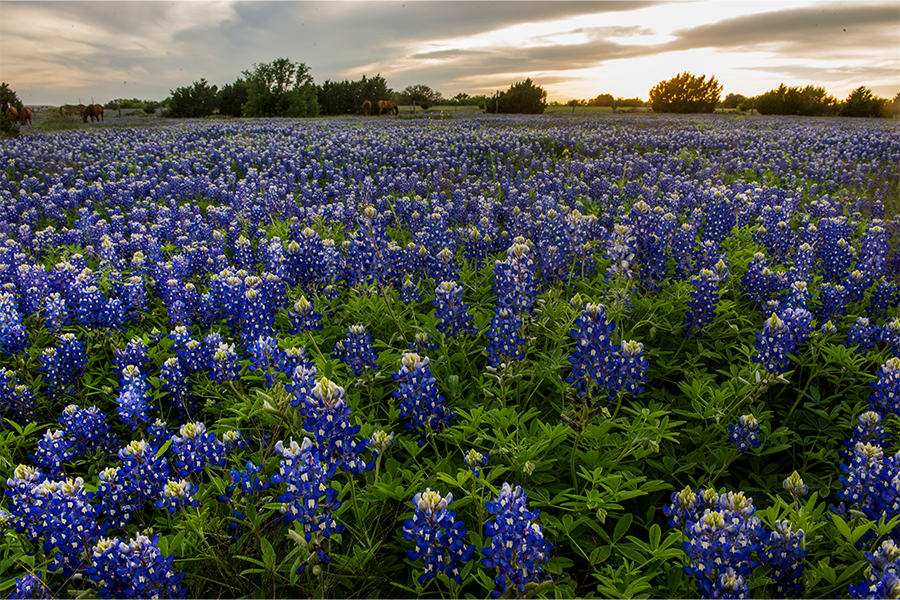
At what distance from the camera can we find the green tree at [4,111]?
76.9 ft

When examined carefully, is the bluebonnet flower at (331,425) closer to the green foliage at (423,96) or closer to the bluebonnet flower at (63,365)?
the bluebonnet flower at (63,365)

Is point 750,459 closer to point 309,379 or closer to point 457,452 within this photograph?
point 457,452

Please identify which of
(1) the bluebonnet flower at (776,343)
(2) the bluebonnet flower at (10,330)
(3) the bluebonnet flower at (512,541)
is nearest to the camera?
(3) the bluebonnet flower at (512,541)

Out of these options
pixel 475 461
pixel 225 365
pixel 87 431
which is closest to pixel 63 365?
pixel 87 431

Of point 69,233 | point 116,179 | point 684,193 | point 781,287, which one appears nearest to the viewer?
point 781,287

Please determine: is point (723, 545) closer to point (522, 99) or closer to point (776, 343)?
point (776, 343)

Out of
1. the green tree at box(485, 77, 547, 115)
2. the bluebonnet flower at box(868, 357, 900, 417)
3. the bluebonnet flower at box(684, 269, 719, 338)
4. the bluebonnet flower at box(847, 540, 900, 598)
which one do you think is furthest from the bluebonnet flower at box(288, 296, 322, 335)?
the green tree at box(485, 77, 547, 115)

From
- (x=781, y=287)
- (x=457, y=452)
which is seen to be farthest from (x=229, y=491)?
(x=781, y=287)

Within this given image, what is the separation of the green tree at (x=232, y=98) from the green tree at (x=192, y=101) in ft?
3.50

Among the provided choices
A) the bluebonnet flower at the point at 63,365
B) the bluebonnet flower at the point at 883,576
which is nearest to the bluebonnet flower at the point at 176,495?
the bluebonnet flower at the point at 63,365

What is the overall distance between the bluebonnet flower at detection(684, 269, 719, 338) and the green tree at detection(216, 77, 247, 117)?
5980 cm

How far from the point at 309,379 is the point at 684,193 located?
7.34 metres

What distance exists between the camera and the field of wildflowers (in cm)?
208

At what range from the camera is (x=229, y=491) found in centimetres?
265
